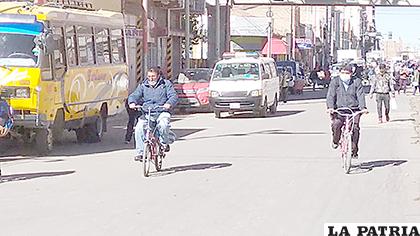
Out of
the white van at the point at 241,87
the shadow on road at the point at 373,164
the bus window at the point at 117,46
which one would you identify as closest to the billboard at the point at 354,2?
the white van at the point at 241,87

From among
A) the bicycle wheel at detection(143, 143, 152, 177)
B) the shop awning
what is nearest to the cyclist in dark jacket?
the bicycle wheel at detection(143, 143, 152, 177)

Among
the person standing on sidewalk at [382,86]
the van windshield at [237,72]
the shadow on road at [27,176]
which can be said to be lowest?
the shadow on road at [27,176]

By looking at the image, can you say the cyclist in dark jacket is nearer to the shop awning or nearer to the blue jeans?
the blue jeans

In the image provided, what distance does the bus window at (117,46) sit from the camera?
21.8m

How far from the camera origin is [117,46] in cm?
2233

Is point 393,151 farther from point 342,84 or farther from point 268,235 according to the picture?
point 268,235

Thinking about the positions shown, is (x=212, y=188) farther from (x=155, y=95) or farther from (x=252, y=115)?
(x=252, y=115)

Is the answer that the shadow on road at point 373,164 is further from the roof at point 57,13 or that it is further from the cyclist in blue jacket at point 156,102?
the roof at point 57,13

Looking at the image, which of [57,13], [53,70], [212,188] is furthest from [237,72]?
[212,188]

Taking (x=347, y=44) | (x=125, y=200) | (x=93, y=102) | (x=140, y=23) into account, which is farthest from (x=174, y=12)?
(x=347, y=44)

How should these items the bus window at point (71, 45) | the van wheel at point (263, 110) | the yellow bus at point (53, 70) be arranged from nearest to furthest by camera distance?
1. the yellow bus at point (53, 70)
2. the bus window at point (71, 45)
3. the van wheel at point (263, 110)

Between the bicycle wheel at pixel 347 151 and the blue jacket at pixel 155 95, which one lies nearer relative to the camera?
the blue jacket at pixel 155 95

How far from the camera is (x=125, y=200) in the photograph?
11.6m

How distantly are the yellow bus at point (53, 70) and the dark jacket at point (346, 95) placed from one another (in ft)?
18.0
